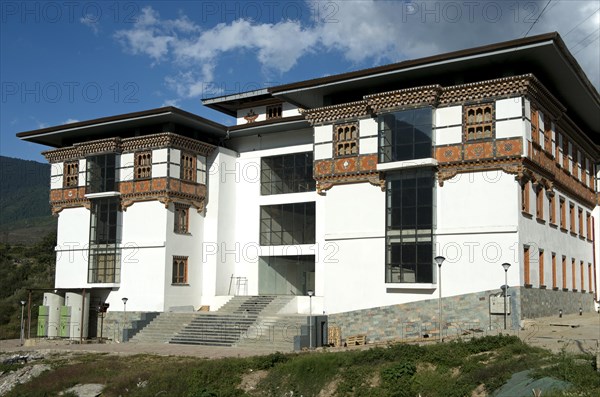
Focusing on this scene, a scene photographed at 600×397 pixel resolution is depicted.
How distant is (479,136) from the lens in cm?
2803

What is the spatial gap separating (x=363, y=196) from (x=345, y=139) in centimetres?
278

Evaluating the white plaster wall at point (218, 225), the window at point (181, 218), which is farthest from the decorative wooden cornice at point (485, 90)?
the window at point (181, 218)

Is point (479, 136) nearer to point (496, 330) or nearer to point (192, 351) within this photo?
point (496, 330)

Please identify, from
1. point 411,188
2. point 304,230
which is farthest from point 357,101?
point 304,230

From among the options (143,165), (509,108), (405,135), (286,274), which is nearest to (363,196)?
(405,135)

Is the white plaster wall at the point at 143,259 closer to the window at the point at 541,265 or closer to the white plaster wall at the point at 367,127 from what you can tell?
the white plaster wall at the point at 367,127

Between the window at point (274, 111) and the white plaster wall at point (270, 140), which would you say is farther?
the window at point (274, 111)

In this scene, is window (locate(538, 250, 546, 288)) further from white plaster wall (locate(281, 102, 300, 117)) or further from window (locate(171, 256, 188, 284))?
window (locate(171, 256, 188, 284))

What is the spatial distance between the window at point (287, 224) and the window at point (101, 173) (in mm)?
8208

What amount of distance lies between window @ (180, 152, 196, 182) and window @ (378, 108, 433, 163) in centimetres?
1154

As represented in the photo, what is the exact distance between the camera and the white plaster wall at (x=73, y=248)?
1492 inches

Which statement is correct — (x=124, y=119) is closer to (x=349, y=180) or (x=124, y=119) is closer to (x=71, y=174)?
(x=71, y=174)

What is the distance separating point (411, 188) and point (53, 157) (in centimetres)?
2140

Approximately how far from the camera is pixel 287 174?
37.9 metres
